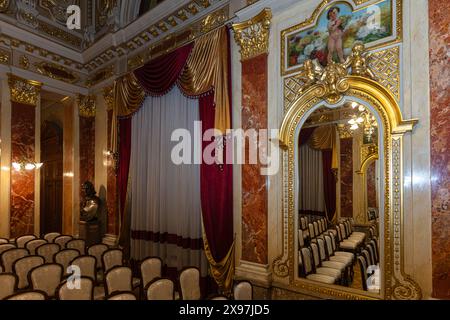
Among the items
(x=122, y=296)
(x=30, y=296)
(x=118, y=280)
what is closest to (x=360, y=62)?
(x=122, y=296)

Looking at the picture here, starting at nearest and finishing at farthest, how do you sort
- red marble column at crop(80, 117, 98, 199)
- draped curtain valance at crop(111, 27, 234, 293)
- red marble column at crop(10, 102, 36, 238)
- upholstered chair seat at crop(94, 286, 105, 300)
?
1. draped curtain valance at crop(111, 27, 234, 293)
2. upholstered chair seat at crop(94, 286, 105, 300)
3. red marble column at crop(10, 102, 36, 238)
4. red marble column at crop(80, 117, 98, 199)

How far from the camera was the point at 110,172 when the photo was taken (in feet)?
23.4

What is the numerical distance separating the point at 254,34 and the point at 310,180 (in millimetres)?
2395

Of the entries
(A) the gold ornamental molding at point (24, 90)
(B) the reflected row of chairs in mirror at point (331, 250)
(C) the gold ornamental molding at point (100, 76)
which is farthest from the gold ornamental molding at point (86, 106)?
(B) the reflected row of chairs in mirror at point (331, 250)

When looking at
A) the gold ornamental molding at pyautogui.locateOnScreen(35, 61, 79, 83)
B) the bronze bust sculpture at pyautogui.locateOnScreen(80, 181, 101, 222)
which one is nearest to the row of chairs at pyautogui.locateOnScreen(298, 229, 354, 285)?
the bronze bust sculpture at pyautogui.locateOnScreen(80, 181, 101, 222)

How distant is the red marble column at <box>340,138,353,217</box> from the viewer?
3572mm

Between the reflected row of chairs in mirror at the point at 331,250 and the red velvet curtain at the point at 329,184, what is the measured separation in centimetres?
18

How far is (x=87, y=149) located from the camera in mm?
7824

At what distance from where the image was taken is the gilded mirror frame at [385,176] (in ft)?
10.0

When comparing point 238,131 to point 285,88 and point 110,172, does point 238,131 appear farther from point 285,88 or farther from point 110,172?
point 110,172

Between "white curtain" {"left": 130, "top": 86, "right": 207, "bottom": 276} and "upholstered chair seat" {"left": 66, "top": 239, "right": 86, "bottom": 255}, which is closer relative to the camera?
"white curtain" {"left": 130, "top": 86, "right": 207, "bottom": 276}

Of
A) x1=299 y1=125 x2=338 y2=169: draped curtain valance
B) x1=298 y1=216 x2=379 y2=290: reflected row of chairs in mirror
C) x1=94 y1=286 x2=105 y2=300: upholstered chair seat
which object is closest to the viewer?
x1=298 y1=216 x2=379 y2=290: reflected row of chairs in mirror

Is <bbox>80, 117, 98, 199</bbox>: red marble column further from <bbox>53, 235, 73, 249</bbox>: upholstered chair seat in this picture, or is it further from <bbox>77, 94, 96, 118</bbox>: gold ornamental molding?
<bbox>53, 235, 73, 249</bbox>: upholstered chair seat

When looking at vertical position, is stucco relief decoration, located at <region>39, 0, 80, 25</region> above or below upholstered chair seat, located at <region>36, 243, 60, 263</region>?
above
